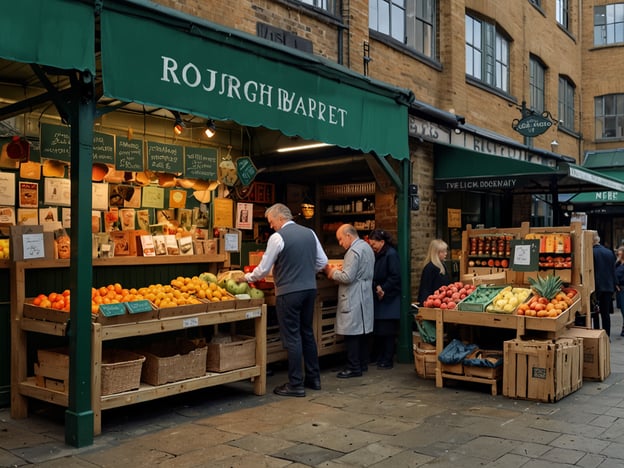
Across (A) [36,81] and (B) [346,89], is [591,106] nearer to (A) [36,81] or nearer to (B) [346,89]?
(B) [346,89]

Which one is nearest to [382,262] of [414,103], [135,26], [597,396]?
[414,103]

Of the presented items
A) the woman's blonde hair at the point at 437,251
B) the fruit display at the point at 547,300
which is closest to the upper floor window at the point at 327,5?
the woman's blonde hair at the point at 437,251

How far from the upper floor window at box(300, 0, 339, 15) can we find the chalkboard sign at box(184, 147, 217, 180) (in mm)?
2914

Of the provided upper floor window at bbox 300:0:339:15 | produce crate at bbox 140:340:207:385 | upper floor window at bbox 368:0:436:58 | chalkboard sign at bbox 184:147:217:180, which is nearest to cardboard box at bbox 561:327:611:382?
produce crate at bbox 140:340:207:385

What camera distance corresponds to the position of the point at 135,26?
18.1ft

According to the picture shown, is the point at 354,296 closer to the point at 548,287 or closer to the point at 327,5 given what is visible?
the point at 548,287

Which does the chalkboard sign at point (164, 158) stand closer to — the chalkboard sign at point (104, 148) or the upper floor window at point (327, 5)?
the chalkboard sign at point (104, 148)

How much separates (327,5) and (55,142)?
512 centimetres

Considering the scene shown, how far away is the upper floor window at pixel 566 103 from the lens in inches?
812

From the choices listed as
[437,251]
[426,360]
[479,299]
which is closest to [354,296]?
[426,360]

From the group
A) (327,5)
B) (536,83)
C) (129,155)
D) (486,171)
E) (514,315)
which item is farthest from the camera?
(536,83)

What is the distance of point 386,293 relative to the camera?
29.7ft

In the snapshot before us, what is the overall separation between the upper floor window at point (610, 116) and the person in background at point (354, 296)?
1725cm

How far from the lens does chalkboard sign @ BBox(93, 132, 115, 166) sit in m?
7.90
